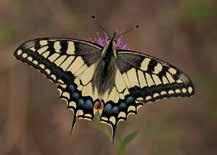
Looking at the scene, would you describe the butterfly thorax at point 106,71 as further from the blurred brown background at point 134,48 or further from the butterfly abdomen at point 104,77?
the blurred brown background at point 134,48

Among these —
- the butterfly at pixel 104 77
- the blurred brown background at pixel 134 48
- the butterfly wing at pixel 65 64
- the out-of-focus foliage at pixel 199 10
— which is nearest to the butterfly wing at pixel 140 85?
the butterfly at pixel 104 77

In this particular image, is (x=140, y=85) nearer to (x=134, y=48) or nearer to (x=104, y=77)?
(x=104, y=77)

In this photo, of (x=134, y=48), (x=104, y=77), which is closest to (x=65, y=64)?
(x=104, y=77)

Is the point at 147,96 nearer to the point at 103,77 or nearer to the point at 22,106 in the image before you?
the point at 103,77

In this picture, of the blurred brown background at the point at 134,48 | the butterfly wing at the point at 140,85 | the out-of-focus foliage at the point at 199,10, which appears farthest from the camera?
the out-of-focus foliage at the point at 199,10

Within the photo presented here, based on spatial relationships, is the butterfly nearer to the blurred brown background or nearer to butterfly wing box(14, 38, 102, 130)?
butterfly wing box(14, 38, 102, 130)

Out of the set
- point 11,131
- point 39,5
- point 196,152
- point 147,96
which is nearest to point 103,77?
point 147,96
